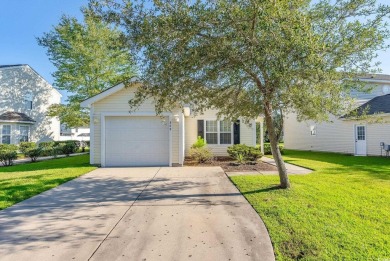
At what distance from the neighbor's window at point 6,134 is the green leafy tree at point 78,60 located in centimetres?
352

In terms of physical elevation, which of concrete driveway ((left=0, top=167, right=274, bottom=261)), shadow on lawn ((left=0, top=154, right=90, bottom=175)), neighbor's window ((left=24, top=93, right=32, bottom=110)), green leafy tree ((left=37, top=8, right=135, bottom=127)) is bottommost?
concrete driveway ((left=0, top=167, right=274, bottom=261))

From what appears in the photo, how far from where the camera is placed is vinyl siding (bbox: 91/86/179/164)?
12.3m

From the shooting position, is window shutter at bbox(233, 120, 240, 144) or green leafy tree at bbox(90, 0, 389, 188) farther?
window shutter at bbox(233, 120, 240, 144)

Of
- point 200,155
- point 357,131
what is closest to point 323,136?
point 357,131

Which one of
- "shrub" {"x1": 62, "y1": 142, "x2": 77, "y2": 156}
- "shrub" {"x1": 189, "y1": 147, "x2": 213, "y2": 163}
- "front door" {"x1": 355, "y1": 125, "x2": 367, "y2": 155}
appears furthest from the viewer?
"shrub" {"x1": 62, "y1": 142, "x2": 77, "y2": 156}

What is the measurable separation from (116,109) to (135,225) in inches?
343

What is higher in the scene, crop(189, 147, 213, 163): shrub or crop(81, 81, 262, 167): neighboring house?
crop(81, 81, 262, 167): neighboring house

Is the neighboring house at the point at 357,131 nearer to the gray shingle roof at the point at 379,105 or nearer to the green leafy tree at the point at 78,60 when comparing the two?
the gray shingle roof at the point at 379,105

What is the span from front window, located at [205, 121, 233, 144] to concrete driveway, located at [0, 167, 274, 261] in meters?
8.57

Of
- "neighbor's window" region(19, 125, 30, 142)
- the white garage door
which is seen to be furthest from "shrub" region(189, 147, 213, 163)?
"neighbor's window" region(19, 125, 30, 142)

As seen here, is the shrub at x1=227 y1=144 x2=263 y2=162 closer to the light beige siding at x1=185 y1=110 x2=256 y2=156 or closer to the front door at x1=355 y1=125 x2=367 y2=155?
the light beige siding at x1=185 y1=110 x2=256 y2=156

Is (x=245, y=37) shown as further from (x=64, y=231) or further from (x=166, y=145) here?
(x=166, y=145)

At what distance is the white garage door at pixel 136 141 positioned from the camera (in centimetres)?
1232

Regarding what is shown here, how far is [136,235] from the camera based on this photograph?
4180 mm
